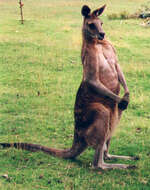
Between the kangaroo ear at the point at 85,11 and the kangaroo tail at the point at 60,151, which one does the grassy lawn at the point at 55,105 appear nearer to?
the kangaroo tail at the point at 60,151

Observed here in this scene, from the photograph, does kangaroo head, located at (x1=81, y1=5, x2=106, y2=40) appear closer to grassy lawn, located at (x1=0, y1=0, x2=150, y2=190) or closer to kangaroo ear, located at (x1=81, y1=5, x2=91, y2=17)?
kangaroo ear, located at (x1=81, y1=5, x2=91, y2=17)

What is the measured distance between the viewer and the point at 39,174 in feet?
14.0

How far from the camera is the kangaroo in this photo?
4277mm

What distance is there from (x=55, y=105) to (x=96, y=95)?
8.53 ft

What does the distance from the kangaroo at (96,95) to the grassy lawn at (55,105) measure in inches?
12.8

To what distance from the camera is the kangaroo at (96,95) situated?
4277 mm

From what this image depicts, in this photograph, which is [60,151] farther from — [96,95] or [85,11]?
[85,11]

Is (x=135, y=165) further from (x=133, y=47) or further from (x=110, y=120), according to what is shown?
(x=133, y=47)

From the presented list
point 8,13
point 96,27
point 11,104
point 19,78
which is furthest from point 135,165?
point 8,13

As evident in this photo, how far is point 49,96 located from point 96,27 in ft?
10.8

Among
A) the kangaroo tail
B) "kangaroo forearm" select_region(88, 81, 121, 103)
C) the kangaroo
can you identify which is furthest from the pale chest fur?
the kangaroo tail

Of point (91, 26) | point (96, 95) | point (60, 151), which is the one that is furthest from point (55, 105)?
point (91, 26)

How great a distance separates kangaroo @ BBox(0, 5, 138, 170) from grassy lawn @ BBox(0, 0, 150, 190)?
1.06 feet

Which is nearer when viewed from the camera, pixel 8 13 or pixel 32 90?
pixel 32 90
